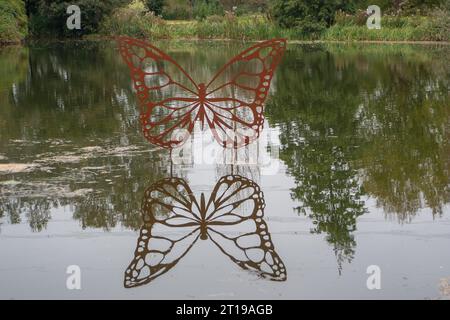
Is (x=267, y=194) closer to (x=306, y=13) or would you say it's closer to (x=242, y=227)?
(x=242, y=227)

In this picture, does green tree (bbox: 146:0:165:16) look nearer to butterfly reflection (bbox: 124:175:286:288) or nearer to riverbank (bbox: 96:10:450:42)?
riverbank (bbox: 96:10:450:42)

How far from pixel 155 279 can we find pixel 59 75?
54.5 feet

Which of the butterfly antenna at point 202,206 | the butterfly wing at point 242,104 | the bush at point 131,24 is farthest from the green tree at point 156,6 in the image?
the butterfly antenna at point 202,206

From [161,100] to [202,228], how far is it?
899 centimetres

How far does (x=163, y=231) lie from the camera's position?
748 centimetres

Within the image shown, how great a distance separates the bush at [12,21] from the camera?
3506cm

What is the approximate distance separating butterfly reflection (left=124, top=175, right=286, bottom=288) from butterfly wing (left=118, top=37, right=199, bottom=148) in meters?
1.27

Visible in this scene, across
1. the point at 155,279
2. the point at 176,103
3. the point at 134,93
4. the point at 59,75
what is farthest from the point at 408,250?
the point at 59,75

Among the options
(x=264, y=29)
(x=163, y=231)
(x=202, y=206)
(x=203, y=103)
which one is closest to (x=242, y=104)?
(x=203, y=103)

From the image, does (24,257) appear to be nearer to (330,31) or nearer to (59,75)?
(59,75)

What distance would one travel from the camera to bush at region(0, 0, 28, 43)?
3506 cm

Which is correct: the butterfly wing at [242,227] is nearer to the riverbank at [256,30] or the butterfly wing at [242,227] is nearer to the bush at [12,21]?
the riverbank at [256,30]

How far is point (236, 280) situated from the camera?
616 centimetres

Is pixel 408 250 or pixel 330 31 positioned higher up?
pixel 330 31
